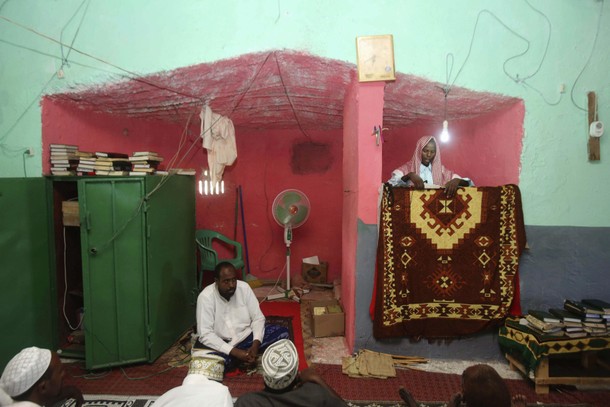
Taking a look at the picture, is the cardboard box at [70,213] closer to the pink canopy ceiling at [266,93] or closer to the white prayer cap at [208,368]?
the pink canopy ceiling at [266,93]

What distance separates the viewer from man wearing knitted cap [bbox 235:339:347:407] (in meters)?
1.64

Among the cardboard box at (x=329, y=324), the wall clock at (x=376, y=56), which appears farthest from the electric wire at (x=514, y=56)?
the cardboard box at (x=329, y=324)

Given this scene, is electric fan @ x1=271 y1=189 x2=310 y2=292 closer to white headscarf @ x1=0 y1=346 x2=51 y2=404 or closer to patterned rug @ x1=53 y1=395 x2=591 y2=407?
patterned rug @ x1=53 y1=395 x2=591 y2=407

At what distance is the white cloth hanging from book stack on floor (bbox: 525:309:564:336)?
360cm

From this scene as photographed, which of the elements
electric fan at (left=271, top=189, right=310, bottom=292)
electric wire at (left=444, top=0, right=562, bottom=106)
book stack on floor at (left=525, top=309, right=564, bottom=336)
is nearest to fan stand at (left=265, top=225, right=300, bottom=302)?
electric fan at (left=271, top=189, right=310, bottom=292)

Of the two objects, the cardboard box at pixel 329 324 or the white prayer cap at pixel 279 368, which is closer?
the white prayer cap at pixel 279 368

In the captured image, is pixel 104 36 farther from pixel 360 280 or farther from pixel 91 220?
pixel 360 280

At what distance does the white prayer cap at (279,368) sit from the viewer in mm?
1730

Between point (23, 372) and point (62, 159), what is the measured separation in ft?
8.13

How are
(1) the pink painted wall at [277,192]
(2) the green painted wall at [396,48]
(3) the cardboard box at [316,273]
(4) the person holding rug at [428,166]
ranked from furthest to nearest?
1. (1) the pink painted wall at [277,192]
2. (3) the cardboard box at [316,273]
3. (4) the person holding rug at [428,166]
4. (2) the green painted wall at [396,48]

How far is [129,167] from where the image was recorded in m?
3.55

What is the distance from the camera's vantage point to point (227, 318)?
3.38 meters

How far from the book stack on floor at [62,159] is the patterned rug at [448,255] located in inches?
126

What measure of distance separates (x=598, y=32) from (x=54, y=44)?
5322 millimetres
